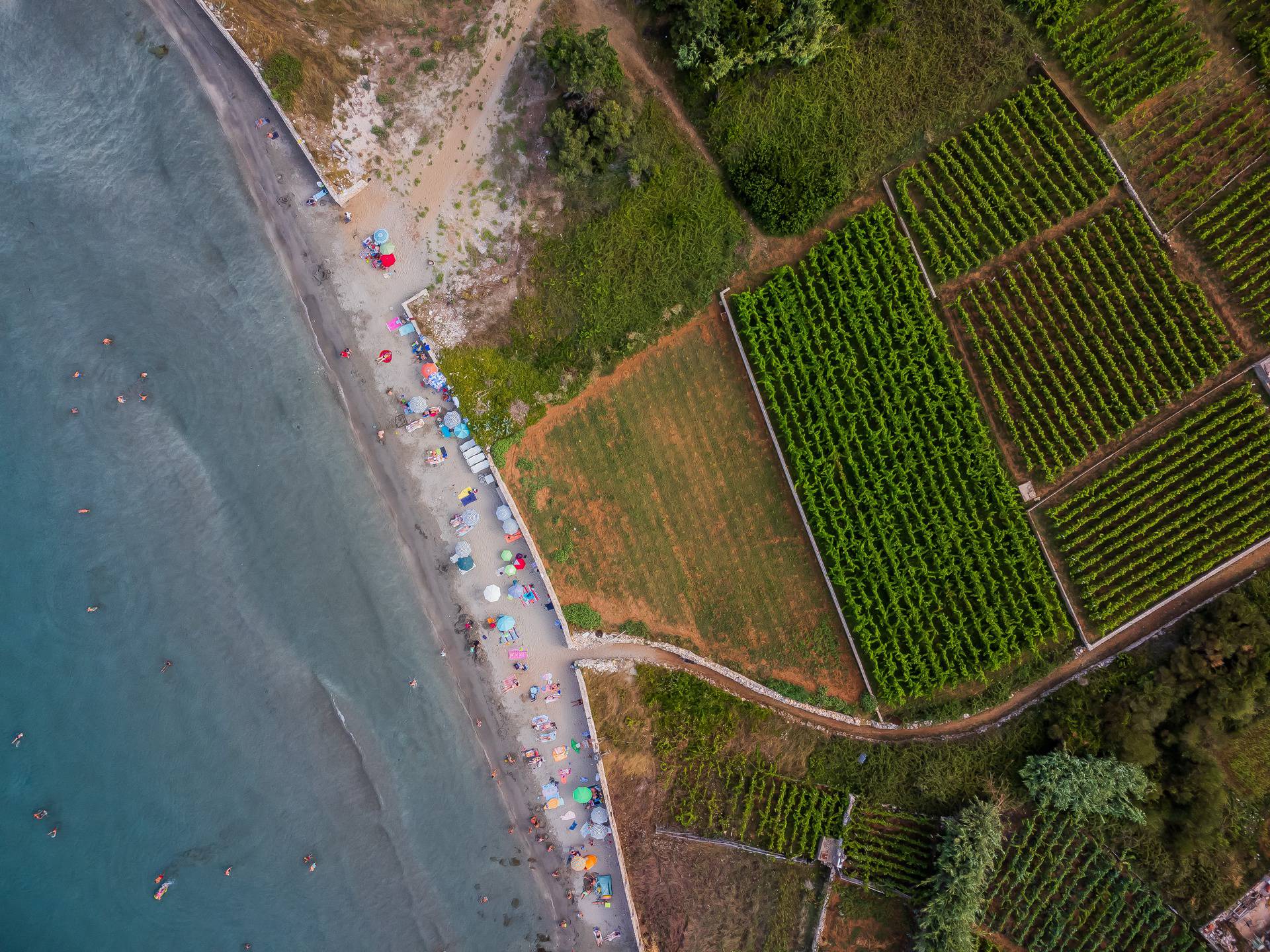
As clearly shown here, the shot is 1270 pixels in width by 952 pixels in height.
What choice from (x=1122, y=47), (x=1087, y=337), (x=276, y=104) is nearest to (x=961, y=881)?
(x=1087, y=337)

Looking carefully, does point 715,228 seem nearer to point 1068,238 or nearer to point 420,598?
point 1068,238

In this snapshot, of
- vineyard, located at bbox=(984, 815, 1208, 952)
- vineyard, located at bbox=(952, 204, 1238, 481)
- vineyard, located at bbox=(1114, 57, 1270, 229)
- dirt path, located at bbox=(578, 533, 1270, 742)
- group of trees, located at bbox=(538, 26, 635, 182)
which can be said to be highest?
group of trees, located at bbox=(538, 26, 635, 182)

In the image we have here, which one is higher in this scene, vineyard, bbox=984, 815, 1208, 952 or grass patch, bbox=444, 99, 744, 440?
grass patch, bbox=444, 99, 744, 440

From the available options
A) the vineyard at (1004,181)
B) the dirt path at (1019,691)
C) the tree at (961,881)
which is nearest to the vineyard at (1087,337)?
the vineyard at (1004,181)

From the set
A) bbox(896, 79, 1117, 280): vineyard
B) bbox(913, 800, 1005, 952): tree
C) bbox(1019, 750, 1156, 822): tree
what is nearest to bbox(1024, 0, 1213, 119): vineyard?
bbox(896, 79, 1117, 280): vineyard

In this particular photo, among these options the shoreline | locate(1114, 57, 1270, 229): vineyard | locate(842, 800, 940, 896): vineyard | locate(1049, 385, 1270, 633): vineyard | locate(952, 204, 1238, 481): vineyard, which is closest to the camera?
locate(842, 800, 940, 896): vineyard

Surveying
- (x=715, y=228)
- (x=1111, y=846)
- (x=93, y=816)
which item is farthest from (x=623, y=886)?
(x=715, y=228)

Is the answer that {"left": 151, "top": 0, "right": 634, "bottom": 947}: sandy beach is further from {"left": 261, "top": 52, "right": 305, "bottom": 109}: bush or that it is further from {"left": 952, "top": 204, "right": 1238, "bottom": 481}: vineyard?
{"left": 952, "top": 204, "right": 1238, "bottom": 481}: vineyard
